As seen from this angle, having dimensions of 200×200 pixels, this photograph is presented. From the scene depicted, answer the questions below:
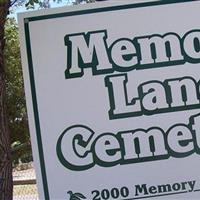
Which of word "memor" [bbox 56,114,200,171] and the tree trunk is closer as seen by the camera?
word "memor" [bbox 56,114,200,171]

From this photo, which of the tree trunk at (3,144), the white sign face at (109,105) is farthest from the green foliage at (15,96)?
Answer: the white sign face at (109,105)

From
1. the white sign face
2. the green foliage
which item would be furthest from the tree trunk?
the green foliage

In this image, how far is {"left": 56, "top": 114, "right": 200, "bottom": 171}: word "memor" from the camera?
7.40 feet

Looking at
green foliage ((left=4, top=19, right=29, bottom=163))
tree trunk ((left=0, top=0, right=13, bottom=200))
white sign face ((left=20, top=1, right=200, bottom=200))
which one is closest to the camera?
white sign face ((left=20, top=1, right=200, bottom=200))

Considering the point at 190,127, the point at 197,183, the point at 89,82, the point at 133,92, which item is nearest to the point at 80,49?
the point at 89,82

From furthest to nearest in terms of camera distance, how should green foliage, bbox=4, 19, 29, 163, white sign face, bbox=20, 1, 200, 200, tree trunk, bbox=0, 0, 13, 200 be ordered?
green foliage, bbox=4, 19, 29, 163 → tree trunk, bbox=0, 0, 13, 200 → white sign face, bbox=20, 1, 200, 200

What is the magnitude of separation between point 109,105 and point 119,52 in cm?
24

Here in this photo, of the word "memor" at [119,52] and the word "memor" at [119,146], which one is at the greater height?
the word "memor" at [119,52]

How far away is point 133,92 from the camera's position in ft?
7.49

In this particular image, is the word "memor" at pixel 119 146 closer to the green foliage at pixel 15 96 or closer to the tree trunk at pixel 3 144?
the tree trunk at pixel 3 144

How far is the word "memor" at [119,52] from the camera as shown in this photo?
7.50ft

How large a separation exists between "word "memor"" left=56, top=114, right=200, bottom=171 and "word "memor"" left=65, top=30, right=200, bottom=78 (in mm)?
271

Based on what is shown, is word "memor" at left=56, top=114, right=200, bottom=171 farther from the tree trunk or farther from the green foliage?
the green foliage

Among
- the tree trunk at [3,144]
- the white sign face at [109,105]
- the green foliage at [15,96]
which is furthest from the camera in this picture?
the green foliage at [15,96]
